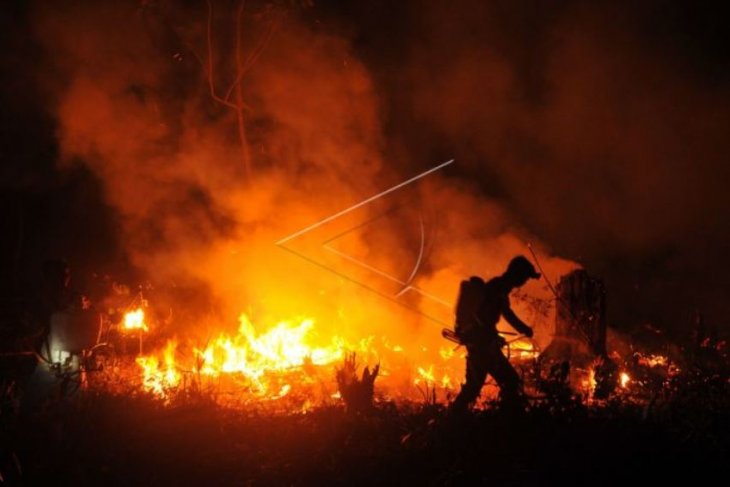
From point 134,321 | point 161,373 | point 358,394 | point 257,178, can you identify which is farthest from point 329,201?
point 358,394

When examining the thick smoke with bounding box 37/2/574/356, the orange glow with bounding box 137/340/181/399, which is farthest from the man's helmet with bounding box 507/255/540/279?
the thick smoke with bounding box 37/2/574/356

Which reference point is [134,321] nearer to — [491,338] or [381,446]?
[381,446]

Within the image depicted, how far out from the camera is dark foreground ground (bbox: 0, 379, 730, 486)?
16.3 feet

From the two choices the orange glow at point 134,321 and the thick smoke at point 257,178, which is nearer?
the orange glow at point 134,321

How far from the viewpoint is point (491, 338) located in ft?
20.7

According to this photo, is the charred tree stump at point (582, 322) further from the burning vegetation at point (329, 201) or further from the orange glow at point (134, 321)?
the orange glow at point (134, 321)

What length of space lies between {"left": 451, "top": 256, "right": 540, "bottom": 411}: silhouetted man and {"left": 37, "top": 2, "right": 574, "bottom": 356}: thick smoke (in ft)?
16.6

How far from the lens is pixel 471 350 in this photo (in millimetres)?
6312

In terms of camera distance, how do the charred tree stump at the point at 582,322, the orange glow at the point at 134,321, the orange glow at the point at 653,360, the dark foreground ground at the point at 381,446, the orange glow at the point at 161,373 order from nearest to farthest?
1. the dark foreground ground at the point at 381,446
2. the orange glow at the point at 161,373
3. the charred tree stump at the point at 582,322
4. the orange glow at the point at 653,360
5. the orange glow at the point at 134,321

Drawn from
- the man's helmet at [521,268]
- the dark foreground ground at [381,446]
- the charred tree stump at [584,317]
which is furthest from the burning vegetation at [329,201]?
the man's helmet at [521,268]

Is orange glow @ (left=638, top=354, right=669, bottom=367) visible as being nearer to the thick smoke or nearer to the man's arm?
the thick smoke

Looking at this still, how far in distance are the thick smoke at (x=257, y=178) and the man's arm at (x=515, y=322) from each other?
16.6 feet

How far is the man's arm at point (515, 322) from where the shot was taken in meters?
6.16

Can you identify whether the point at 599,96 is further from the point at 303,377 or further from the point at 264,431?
the point at 264,431
